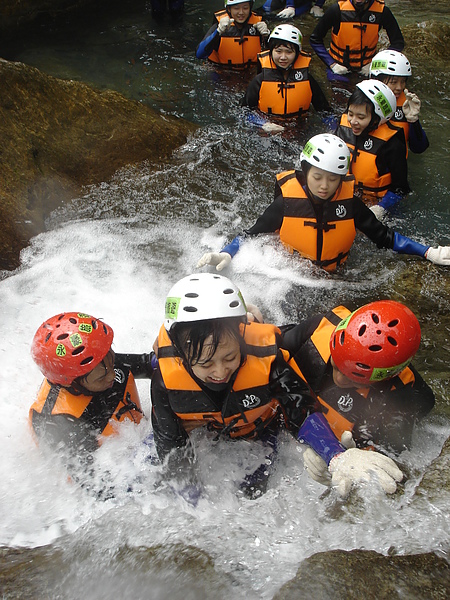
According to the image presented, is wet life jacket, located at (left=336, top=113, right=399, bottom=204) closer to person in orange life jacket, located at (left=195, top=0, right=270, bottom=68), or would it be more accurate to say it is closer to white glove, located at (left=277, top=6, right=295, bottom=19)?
person in orange life jacket, located at (left=195, top=0, right=270, bottom=68)

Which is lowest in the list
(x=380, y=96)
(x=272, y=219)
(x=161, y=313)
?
(x=161, y=313)

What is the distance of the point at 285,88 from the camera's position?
7.55 m

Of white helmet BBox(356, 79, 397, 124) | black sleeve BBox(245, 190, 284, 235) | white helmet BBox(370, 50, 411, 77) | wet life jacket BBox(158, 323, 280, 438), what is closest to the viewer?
wet life jacket BBox(158, 323, 280, 438)

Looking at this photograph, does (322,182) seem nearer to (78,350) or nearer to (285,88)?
(78,350)

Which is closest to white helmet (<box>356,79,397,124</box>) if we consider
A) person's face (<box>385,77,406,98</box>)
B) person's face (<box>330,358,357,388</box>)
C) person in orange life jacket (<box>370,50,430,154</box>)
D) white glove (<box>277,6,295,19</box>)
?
person in orange life jacket (<box>370,50,430,154</box>)

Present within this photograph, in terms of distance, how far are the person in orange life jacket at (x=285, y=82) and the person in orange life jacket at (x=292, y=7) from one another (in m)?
4.57

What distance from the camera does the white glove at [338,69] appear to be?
360 inches

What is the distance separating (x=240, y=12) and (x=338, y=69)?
1.92m

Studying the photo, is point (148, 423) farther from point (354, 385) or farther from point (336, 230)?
point (336, 230)

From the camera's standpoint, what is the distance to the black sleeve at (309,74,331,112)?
25.2 feet

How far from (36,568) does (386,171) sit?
5323 millimetres

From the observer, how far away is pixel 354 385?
3.31 m

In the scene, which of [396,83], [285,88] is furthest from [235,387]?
[285,88]

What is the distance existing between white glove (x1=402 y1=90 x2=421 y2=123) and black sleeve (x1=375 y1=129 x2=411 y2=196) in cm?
40
